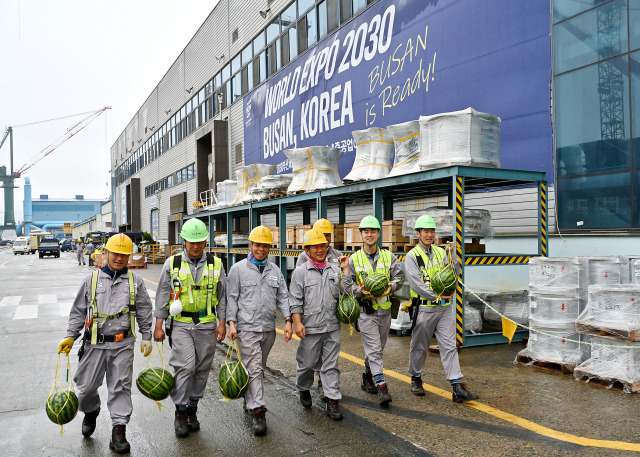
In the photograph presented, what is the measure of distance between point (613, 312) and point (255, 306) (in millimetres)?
4217

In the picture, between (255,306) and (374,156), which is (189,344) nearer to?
(255,306)

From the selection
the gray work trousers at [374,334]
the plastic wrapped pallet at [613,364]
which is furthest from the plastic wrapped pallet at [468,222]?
the gray work trousers at [374,334]

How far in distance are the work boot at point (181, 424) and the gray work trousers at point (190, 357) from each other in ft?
0.31

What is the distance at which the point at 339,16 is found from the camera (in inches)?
667

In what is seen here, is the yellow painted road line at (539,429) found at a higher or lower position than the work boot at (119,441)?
lower

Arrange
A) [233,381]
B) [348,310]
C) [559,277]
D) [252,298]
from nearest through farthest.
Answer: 1. [233,381]
2. [252,298]
3. [348,310]
4. [559,277]

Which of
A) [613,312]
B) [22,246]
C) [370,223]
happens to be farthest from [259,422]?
[22,246]

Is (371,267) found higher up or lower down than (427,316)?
higher up

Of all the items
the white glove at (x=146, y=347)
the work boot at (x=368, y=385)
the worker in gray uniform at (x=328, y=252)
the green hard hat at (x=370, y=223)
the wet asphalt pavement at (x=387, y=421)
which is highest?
the green hard hat at (x=370, y=223)

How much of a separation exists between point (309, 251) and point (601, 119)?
6844mm

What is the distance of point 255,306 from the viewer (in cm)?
486

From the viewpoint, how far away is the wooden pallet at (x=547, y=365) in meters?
6.37

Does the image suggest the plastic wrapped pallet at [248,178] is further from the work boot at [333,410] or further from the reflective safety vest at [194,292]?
the work boot at [333,410]

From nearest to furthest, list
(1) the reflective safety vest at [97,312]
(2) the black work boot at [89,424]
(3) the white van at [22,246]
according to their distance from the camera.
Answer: (1) the reflective safety vest at [97,312] → (2) the black work boot at [89,424] → (3) the white van at [22,246]
